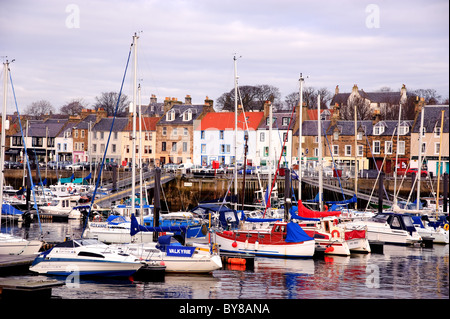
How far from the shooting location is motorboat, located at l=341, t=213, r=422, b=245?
124 ft

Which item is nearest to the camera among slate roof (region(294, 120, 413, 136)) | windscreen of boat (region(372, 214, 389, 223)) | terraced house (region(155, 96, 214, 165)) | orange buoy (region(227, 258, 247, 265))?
orange buoy (region(227, 258, 247, 265))

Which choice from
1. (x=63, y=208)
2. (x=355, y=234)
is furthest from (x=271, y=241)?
(x=63, y=208)

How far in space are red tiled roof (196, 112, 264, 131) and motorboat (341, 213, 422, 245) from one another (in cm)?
3624

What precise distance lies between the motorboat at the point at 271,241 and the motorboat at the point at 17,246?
27.0ft

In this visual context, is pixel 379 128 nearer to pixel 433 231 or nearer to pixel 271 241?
pixel 433 231

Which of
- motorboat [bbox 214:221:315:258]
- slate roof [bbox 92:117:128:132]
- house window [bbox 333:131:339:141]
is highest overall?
slate roof [bbox 92:117:128:132]

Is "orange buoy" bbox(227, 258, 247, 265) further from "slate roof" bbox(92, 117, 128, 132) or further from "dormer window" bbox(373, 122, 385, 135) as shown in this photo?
"slate roof" bbox(92, 117, 128, 132)

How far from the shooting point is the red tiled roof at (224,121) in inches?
2936

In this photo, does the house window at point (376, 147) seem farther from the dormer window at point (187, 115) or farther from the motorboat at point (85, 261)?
the motorboat at point (85, 261)

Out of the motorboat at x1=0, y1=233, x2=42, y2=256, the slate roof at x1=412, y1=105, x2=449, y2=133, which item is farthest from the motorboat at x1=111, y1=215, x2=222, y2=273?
the slate roof at x1=412, y1=105, x2=449, y2=133

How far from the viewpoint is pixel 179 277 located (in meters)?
25.3

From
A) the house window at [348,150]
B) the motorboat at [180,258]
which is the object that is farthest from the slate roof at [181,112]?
the motorboat at [180,258]

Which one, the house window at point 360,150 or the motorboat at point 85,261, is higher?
the house window at point 360,150

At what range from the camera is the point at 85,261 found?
2475 centimetres
